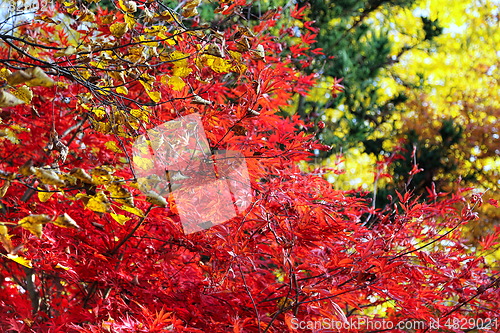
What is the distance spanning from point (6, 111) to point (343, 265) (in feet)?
6.98

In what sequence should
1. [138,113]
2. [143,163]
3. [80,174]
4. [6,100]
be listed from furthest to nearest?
[143,163]
[138,113]
[80,174]
[6,100]

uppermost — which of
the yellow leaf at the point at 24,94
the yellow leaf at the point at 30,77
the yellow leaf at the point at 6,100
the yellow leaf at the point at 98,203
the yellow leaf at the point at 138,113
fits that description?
the yellow leaf at the point at 30,77

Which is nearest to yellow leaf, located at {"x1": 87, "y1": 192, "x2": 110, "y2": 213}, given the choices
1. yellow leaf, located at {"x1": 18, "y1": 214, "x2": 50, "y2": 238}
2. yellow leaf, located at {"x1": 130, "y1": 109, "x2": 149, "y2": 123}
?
yellow leaf, located at {"x1": 18, "y1": 214, "x2": 50, "y2": 238}

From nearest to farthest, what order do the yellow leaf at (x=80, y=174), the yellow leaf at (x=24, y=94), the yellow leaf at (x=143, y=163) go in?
the yellow leaf at (x=80, y=174)
the yellow leaf at (x=24, y=94)
the yellow leaf at (x=143, y=163)

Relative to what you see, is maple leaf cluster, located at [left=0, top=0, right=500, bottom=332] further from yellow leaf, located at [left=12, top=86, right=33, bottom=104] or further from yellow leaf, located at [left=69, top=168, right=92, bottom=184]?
yellow leaf, located at [left=69, top=168, right=92, bottom=184]

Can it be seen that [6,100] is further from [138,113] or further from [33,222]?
[138,113]

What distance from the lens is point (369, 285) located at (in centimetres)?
163

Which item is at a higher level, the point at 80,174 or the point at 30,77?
the point at 30,77

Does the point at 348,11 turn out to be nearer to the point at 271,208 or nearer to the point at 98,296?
the point at 271,208

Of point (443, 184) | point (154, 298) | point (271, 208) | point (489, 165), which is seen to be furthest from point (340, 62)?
point (154, 298)

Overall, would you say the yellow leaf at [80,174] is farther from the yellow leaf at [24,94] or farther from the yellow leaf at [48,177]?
the yellow leaf at [24,94]

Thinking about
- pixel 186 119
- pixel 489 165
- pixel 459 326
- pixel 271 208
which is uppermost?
pixel 186 119

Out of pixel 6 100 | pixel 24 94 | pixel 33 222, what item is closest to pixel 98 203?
pixel 33 222

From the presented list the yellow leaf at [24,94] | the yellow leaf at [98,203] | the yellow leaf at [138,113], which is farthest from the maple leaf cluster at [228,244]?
the yellow leaf at [98,203]
